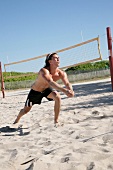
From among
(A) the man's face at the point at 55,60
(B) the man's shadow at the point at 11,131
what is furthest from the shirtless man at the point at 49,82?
(B) the man's shadow at the point at 11,131

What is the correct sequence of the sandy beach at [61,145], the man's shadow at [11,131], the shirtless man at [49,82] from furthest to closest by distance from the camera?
the shirtless man at [49,82] → the man's shadow at [11,131] → the sandy beach at [61,145]

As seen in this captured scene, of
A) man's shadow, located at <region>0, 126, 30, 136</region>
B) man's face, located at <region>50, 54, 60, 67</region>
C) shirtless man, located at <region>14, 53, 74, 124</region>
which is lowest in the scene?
man's shadow, located at <region>0, 126, 30, 136</region>

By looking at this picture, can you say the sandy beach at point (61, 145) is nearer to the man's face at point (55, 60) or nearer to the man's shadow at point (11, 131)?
the man's shadow at point (11, 131)

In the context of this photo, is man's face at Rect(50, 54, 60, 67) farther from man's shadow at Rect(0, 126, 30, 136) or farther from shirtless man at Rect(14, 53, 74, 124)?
man's shadow at Rect(0, 126, 30, 136)

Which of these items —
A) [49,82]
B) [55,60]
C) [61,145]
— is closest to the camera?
[61,145]

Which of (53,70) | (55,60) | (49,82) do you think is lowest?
(49,82)

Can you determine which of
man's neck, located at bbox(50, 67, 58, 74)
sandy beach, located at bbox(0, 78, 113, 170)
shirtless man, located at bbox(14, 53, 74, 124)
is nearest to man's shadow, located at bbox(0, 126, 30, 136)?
sandy beach, located at bbox(0, 78, 113, 170)

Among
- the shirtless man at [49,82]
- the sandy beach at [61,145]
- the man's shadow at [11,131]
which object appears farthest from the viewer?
the shirtless man at [49,82]

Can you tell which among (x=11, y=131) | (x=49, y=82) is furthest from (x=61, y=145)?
(x=11, y=131)

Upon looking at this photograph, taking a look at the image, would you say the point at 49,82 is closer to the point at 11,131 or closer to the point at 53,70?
the point at 53,70

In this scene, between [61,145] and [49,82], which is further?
[49,82]

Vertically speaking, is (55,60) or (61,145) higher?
(55,60)

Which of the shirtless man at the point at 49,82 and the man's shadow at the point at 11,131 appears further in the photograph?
the shirtless man at the point at 49,82

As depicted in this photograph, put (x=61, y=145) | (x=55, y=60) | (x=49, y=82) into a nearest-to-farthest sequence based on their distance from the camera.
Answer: (x=61, y=145)
(x=49, y=82)
(x=55, y=60)
